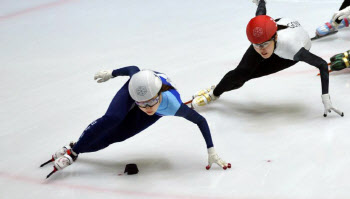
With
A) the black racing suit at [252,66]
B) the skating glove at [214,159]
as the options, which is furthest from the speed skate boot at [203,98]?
the skating glove at [214,159]

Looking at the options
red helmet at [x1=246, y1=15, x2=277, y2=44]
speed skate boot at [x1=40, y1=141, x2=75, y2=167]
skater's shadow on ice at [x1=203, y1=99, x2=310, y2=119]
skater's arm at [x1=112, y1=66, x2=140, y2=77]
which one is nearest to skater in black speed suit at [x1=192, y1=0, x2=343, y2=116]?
red helmet at [x1=246, y1=15, x2=277, y2=44]

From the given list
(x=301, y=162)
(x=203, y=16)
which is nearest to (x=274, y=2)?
(x=203, y=16)

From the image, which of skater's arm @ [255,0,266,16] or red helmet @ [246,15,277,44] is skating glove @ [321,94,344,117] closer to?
red helmet @ [246,15,277,44]

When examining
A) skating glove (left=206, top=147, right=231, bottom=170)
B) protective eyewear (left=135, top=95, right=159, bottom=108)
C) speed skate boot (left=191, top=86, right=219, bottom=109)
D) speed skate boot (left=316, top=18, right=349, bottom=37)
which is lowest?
skating glove (left=206, top=147, right=231, bottom=170)

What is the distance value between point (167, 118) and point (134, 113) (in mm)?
831

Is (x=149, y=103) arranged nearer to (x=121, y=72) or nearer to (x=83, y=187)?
(x=121, y=72)

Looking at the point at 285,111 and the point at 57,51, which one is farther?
the point at 57,51

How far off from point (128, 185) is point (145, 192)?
16cm

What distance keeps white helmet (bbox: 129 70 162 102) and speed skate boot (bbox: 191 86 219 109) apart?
1333 millimetres

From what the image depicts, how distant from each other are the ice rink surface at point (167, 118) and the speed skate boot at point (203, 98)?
71 millimetres

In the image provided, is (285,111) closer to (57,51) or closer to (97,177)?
(97,177)

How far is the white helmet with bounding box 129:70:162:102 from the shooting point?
12.2 ft

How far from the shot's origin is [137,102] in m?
3.80

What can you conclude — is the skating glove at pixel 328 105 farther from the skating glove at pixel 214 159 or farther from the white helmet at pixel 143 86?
the white helmet at pixel 143 86
